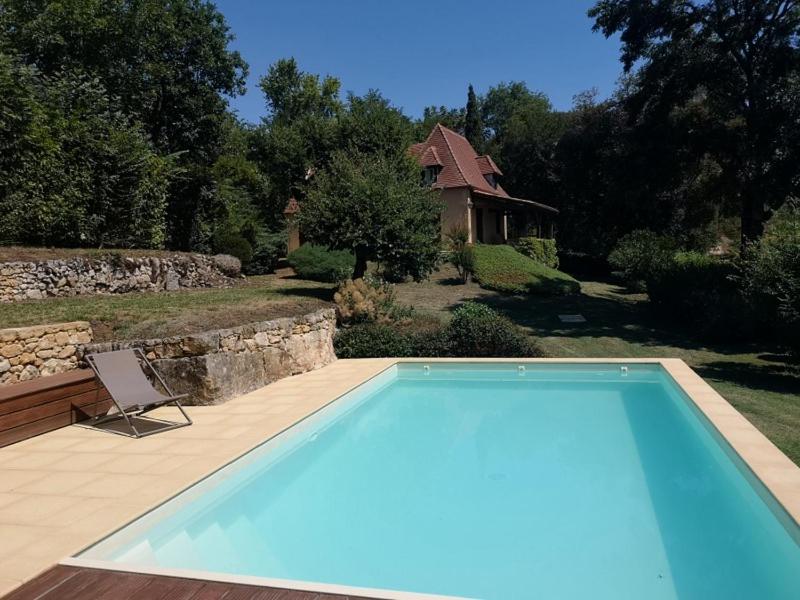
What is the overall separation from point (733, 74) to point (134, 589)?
21.1 metres

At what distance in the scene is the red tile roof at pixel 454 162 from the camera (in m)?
28.3

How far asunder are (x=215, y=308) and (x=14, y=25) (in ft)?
71.0

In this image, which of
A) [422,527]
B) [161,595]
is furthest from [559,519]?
[161,595]

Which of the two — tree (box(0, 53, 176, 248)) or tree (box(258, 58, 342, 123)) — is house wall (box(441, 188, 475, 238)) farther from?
tree (box(0, 53, 176, 248))

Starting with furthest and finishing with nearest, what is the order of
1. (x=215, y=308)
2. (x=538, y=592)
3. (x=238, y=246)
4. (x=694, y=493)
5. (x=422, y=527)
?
(x=238, y=246) < (x=215, y=308) < (x=694, y=493) < (x=422, y=527) < (x=538, y=592)

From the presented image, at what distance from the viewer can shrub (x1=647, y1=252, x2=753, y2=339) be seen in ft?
49.0

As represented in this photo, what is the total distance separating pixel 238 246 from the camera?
71.6 feet

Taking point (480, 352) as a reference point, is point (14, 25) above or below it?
above

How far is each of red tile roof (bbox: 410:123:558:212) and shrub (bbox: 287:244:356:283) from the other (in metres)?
8.53

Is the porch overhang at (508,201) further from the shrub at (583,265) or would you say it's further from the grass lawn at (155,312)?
the grass lawn at (155,312)

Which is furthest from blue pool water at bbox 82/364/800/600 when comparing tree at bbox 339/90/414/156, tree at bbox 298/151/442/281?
tree at bbox 339/90/414/156

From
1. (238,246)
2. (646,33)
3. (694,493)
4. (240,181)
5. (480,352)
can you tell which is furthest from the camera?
(240,181)

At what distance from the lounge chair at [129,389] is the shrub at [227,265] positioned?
36.6ft

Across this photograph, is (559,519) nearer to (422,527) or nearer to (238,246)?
(422,527)
